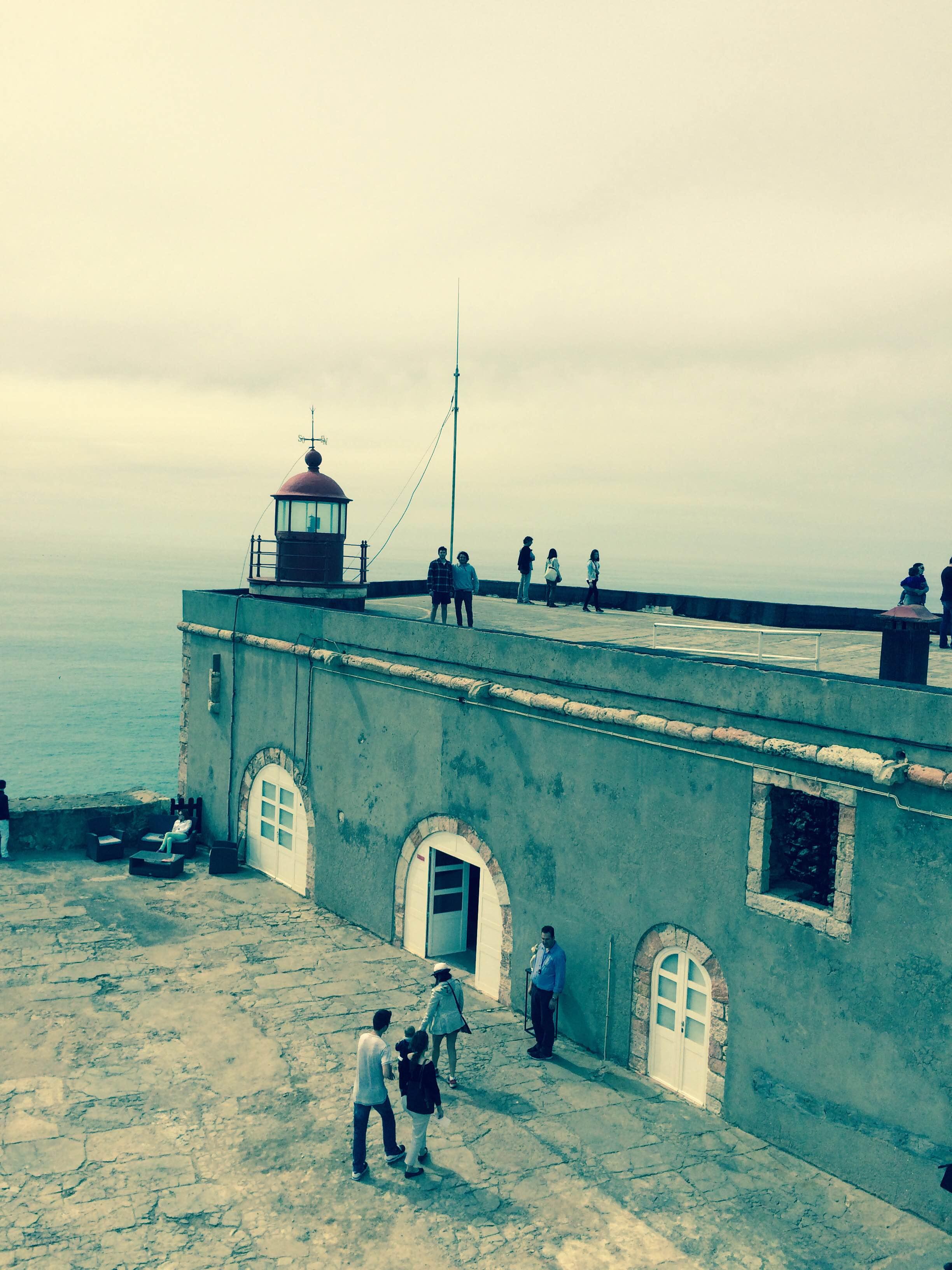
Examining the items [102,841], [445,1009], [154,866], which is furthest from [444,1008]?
[102,841]

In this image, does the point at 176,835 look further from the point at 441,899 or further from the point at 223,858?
the point at 441,899

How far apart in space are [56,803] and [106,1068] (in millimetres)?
10246

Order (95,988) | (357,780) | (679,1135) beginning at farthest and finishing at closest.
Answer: (357,780), (95,988), (679,1135)

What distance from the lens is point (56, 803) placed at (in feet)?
68.4

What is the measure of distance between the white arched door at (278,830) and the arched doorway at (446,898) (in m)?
3.20

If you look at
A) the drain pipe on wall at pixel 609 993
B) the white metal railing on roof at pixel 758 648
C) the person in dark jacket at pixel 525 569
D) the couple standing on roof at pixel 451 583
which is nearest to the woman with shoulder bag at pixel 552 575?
the person in dark jacket at pixel 525 569

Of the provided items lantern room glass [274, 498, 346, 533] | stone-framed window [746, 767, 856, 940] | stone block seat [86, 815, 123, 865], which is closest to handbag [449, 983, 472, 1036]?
stone-framed window [746, 767, 856, 940]

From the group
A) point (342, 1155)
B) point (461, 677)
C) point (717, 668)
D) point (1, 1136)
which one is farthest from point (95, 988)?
point (717, 668)

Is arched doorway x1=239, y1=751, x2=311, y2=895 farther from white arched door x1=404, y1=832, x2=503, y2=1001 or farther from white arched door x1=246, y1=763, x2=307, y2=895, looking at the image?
white arched door x1=404, y1=832, x2=503, y2=1001

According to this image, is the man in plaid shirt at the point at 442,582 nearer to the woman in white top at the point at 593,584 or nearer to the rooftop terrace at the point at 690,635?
the rooftop terrace at the point at 690,635

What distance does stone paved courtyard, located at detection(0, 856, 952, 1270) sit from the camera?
8781 millimetres

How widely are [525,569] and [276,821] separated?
9.00 m

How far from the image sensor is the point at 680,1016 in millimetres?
11656

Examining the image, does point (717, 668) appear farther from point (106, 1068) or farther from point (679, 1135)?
point (106, 1068)
